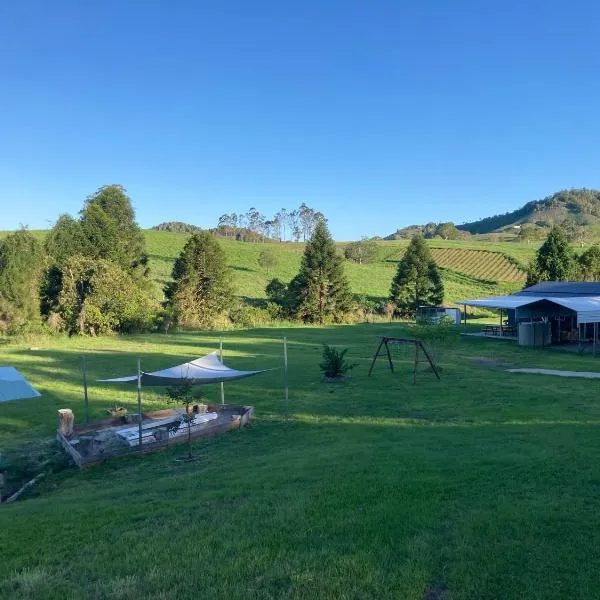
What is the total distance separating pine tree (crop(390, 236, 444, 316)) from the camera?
42.6 meters

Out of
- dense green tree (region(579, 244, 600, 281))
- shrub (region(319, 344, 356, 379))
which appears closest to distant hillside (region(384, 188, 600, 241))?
dense green tree (region(579, 244, 600, 281))

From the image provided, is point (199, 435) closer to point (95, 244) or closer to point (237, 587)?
point (237, 587)

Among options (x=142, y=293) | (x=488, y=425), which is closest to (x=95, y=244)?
(x=142, y=293)

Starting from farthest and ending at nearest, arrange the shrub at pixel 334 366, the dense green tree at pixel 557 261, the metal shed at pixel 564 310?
the dense green tree at pixel 557 261 → the metal shed at pixel 564 310 → the shrub at pixel 334 366

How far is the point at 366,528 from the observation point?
5016 millimetres

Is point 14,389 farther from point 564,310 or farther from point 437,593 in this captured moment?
point 564,310

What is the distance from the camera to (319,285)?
4216cm

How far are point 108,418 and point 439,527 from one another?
982 centimetres

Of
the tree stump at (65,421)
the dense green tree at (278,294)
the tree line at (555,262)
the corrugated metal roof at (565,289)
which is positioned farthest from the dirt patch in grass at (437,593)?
the tree line at (555,262)

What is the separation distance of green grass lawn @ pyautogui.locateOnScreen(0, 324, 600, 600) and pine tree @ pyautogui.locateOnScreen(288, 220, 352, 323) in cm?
2896

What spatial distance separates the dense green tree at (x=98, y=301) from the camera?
114ft

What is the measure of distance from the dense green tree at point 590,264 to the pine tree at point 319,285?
19.4m

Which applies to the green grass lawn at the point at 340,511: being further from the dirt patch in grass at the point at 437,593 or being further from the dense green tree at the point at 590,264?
the dense green tree at the point at 590,264

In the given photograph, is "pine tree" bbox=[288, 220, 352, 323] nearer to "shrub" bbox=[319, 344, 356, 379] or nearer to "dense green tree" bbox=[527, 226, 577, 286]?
"dense green tree" bbox=[527, 226, 577, 286]
